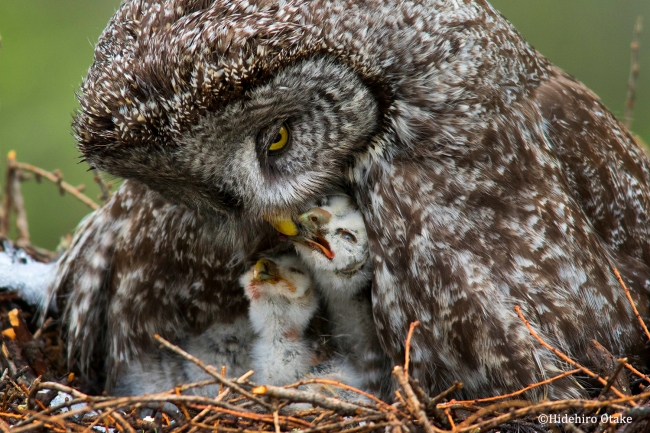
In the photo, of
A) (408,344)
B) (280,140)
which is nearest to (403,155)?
(280,140)

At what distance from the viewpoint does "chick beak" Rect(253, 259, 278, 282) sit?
3.75 metres

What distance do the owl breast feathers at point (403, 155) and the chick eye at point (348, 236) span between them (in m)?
0.09

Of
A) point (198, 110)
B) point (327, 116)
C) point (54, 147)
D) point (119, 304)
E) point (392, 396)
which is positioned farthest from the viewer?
point (54, 147)

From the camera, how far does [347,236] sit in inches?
140

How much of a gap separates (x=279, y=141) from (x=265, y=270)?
75cm

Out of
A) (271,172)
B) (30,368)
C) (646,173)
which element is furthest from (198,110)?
(646,173)

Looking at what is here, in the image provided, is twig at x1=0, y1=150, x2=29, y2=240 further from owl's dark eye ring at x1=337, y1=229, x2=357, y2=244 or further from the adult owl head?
owl's dark eye ring at x1=337, y1=229, x2=357, y2=244

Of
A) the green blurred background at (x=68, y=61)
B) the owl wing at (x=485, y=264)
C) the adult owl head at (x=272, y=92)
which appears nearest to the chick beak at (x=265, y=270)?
the adult owl head at (x=272, y=92)

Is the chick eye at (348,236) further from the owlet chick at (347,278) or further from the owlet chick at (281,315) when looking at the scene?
the owlet chick at (281,315)

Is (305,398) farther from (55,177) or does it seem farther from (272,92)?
(55,177)

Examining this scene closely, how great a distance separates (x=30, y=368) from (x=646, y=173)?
3241 millimetres

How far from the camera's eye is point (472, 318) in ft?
11.0

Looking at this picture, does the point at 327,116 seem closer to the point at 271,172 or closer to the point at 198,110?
the point at 271,172

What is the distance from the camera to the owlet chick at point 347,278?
3547 millimetres
